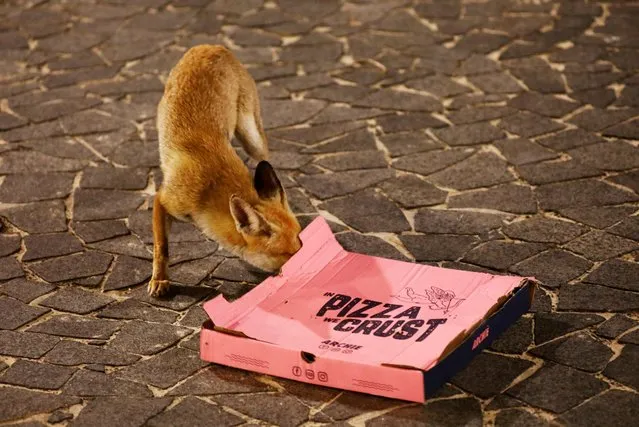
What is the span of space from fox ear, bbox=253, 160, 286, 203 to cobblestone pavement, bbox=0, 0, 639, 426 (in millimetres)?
696

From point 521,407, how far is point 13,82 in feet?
21.5

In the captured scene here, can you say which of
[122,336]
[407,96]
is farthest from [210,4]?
[122,336]

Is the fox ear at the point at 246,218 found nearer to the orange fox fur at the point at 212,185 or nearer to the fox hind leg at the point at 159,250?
the orange fox fur at the point at 212,185

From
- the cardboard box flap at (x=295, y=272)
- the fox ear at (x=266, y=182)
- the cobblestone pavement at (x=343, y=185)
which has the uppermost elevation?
the fox ear at (x=266, y=182)

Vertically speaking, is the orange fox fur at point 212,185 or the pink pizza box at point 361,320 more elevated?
the orange fox fur at point 212,185

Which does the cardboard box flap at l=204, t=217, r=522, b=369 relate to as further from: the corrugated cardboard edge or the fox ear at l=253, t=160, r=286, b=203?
the fox ear at l=253, t=160, r=286, b=203

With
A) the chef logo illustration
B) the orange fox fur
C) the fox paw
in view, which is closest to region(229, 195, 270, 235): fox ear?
the orange fox fur

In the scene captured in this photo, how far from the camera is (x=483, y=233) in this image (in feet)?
23.8

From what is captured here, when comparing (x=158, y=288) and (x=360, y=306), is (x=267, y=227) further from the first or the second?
(x=158, y=288)

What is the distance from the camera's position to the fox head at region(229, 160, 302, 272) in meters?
6.29

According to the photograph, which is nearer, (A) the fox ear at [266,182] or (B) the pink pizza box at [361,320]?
(B) the pink pizza box at [361,320]

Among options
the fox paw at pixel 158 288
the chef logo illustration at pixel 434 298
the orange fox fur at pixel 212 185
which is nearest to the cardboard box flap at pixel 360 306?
the chef logo illustration at pixel 434 298

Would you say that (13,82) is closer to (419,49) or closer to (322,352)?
(419,49)

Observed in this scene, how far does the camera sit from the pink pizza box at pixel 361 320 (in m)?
5.42
